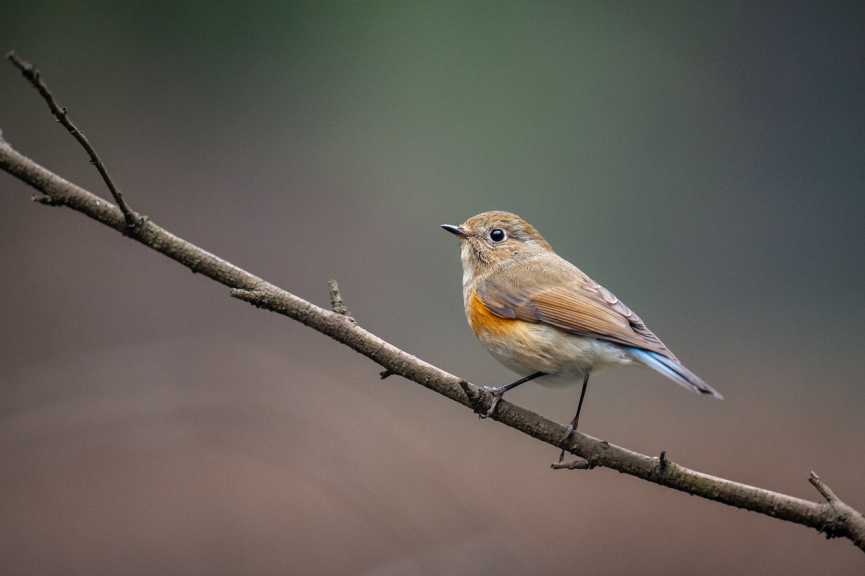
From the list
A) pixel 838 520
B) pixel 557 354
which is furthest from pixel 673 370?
pixel 838 520

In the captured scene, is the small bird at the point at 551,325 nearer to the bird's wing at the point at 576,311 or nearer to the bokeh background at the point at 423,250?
the bird's wing at the point at 576,311

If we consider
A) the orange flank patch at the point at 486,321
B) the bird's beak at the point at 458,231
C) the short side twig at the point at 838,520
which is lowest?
the short side twig at the point at 838,520

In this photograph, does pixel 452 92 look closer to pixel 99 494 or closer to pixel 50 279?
pixel 50 279

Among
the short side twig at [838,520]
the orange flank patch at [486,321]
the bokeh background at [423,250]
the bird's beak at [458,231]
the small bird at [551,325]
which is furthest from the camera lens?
the bokeh background at [423,250]

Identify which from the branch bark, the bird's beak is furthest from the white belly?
the bird's beak

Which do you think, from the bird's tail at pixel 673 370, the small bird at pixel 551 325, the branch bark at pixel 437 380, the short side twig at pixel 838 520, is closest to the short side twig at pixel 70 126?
the branch bark at pixel 437 380
